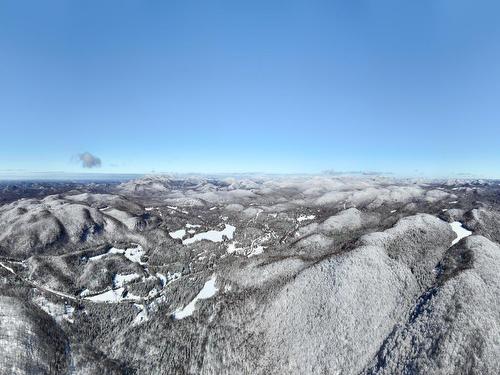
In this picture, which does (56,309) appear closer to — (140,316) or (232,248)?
(140,316)

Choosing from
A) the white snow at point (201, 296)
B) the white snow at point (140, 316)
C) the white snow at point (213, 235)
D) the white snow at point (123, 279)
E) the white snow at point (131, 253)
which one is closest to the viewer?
the white snow at point (140, 316)

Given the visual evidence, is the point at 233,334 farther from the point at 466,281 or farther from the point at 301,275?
the point at 466,281

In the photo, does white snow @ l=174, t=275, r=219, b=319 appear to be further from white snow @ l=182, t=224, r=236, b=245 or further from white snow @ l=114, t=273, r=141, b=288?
white snow @ l=182, t=224, r=236, b=245

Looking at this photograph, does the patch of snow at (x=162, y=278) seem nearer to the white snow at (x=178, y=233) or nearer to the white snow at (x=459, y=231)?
the white snow at (x=178, y=233)

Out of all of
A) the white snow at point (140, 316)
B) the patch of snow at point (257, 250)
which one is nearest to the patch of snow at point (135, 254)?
the white snow at point (140, 316)

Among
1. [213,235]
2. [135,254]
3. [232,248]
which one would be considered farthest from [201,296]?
[213,235]

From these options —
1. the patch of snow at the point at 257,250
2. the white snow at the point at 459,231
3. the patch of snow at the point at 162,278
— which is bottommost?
the patch of snow at the point at 162,278
